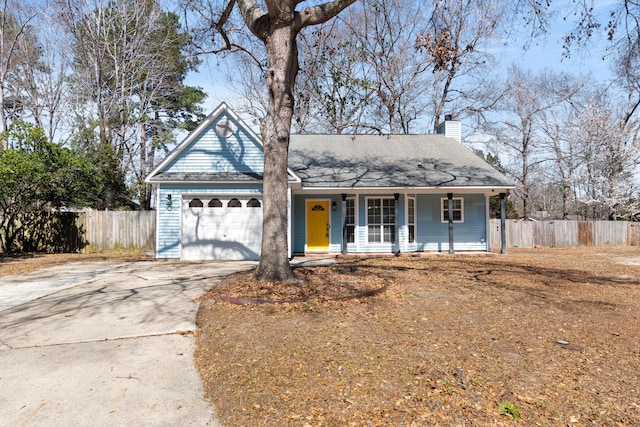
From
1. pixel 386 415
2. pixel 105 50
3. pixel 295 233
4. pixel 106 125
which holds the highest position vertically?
pixel 105 50

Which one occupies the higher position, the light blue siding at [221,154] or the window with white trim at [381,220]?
the light blue siding at [221,154]

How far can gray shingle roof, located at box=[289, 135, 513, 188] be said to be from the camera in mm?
15133

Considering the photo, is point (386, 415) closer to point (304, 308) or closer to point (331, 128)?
point (304, 308)

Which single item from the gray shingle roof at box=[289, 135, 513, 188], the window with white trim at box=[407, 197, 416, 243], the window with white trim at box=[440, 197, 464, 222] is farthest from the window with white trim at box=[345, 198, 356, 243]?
the window with white trim at box=[440, 197, 464, 222]

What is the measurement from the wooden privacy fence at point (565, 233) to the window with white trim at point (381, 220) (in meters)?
7.84

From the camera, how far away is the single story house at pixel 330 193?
44.6ft

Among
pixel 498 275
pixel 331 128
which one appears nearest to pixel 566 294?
pixel 498 275

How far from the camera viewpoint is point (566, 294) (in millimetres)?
7734

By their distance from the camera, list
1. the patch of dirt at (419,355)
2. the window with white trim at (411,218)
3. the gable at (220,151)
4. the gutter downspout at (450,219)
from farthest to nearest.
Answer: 1. the window with white trim at (411,218)
2. the gutter downspout at (450,219)
3. the gable at (220,151)
4. the patch of dirt at (419,355)

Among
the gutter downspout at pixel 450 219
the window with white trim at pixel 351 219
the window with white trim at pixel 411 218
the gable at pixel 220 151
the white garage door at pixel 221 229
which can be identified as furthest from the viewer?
the window with white trim at pixel 411 218

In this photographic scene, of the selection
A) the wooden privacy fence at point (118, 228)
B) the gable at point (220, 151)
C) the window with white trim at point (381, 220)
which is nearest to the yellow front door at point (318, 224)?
the window with white trim at point (381, 220)

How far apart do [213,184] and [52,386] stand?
10289 mm

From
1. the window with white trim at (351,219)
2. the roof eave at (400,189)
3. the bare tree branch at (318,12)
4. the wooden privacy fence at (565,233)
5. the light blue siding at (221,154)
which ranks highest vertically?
the bare tree branch at (318,12)

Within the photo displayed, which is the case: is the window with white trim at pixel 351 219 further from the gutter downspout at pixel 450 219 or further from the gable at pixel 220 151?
the gable at pixel 220 151
